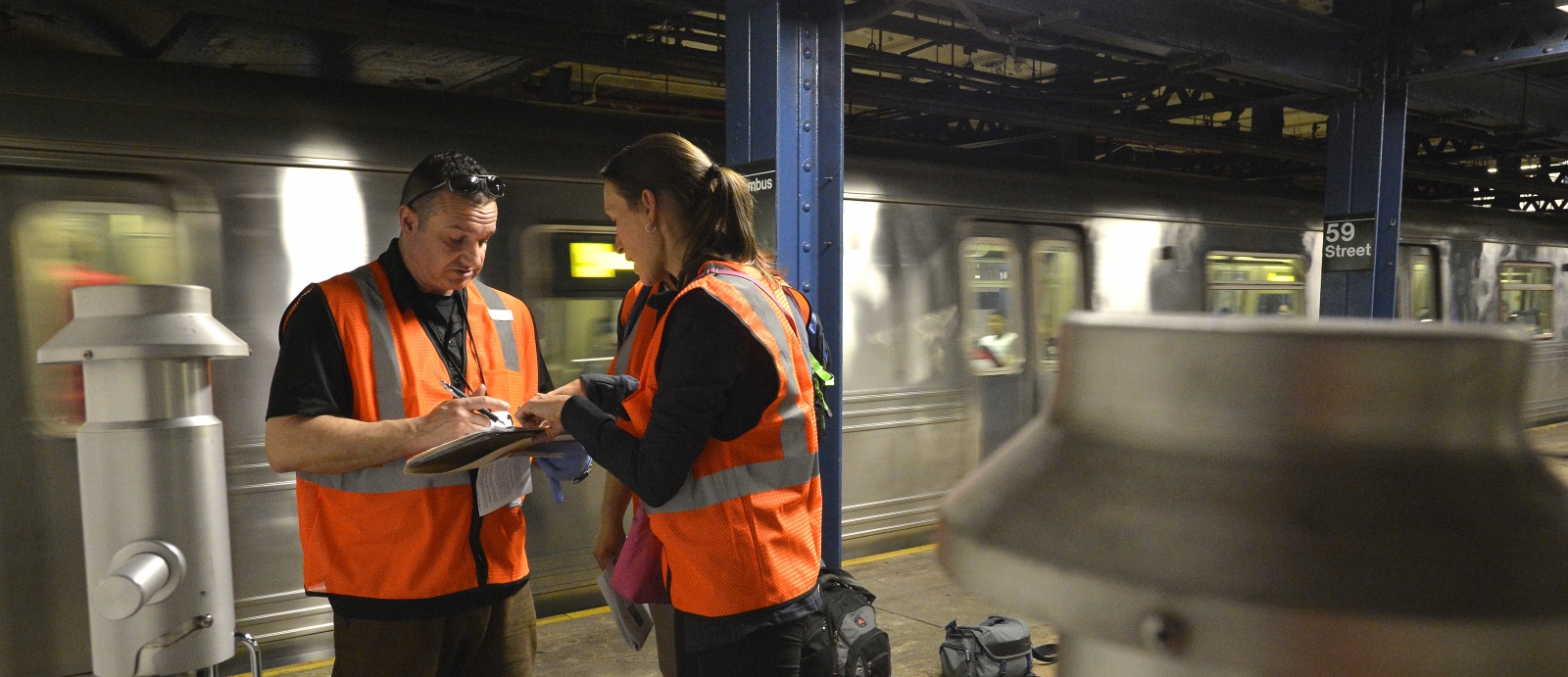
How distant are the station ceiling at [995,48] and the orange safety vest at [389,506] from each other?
255 centimetres

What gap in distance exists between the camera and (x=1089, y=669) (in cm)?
42

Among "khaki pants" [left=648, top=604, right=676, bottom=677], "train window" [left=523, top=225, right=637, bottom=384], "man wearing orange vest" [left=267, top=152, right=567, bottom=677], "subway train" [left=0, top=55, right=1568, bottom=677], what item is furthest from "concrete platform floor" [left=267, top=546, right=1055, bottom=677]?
"man wearing orange vest" [left=267, top=152, right=567, bottom=677]

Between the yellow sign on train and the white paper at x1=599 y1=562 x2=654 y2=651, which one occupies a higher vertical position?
the yellow sign on train

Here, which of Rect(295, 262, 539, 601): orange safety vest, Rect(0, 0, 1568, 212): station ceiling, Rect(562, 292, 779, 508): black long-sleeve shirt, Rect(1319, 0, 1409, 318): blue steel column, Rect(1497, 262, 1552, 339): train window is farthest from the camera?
Rect(1497, 262, 1552, 339): train window

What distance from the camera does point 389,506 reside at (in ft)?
6.34

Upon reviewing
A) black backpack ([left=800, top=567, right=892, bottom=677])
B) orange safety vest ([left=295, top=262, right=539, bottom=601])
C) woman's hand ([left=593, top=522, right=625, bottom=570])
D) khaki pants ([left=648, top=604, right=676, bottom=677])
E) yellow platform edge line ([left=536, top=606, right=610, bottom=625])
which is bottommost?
yellow platform edge line ([left=536, top=606, right=610, bottom=625])

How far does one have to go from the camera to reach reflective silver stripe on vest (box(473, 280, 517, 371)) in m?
2.28

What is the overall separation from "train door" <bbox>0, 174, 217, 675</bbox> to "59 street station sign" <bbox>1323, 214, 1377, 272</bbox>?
676 cm

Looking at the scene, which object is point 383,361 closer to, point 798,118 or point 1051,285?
point 798,118

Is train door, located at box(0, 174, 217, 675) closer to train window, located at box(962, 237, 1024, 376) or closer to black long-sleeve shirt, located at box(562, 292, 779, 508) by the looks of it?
black long-sleeve shirt, located at box(562, 292, 779, 508)

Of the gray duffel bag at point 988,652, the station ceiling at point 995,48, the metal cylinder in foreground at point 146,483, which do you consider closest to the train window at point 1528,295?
the station ceiling at point 995,48

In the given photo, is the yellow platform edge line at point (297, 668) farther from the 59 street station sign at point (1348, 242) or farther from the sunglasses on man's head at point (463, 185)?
the 59 street station sign at point (1348, 242)

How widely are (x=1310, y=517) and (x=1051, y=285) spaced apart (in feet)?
21.6

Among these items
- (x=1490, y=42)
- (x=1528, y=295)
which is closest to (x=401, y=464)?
(x=1490, y=42)
